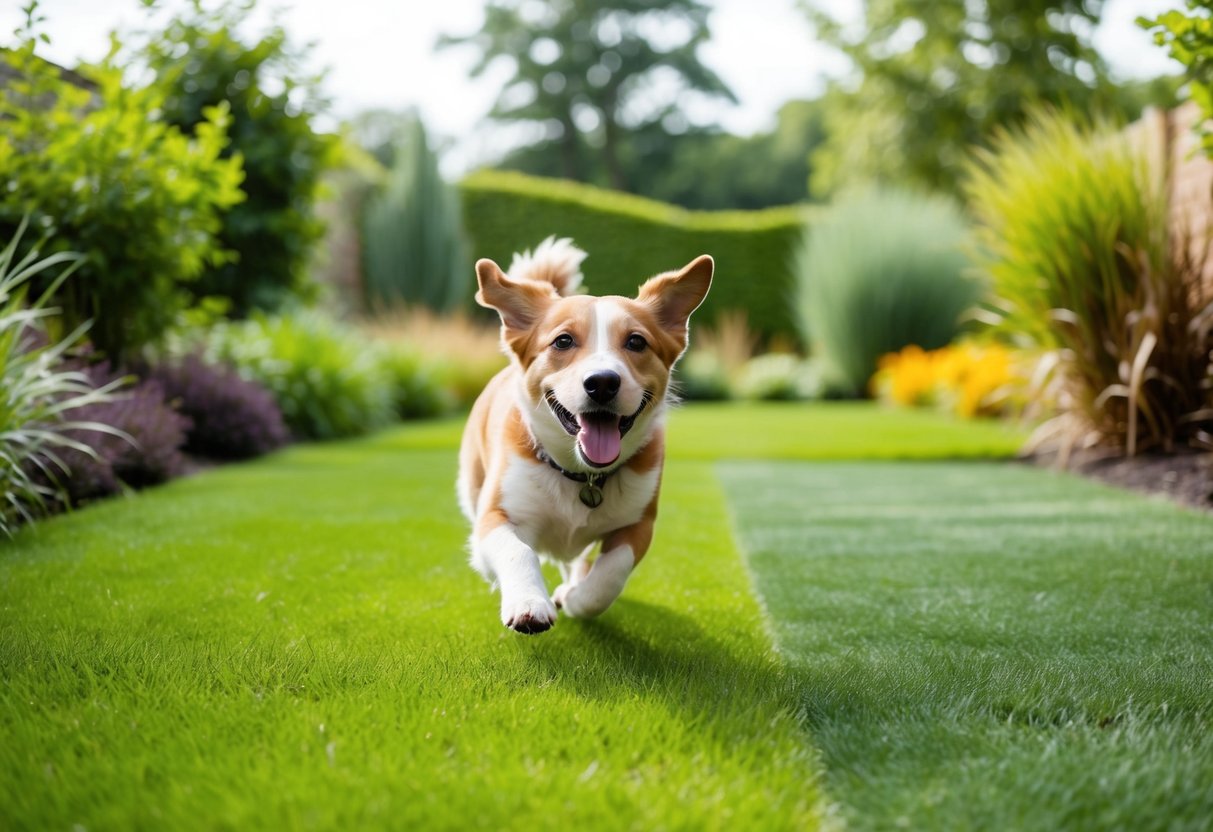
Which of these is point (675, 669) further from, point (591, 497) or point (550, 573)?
point (550, 573)

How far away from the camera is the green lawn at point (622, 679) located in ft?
5.46

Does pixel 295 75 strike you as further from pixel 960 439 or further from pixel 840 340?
pixel 840 340

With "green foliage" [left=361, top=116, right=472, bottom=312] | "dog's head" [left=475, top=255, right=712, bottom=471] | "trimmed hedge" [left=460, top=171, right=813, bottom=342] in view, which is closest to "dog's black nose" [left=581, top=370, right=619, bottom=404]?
"dog's head" [left=475, top=255, right=712, bottom=471]

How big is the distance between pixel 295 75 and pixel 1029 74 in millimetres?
15117

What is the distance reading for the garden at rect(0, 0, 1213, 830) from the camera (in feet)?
5.78

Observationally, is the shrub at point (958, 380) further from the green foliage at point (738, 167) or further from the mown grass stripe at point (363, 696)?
the green foliage at point (738, 167)

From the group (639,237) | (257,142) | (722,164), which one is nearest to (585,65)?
(722,164)

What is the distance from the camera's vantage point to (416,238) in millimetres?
16984

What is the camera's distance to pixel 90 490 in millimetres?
4867

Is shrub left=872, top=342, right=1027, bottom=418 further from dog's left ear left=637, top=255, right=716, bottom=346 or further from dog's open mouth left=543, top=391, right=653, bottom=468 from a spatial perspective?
dog's open mouth left=543, top=391, right=653, bottom=468

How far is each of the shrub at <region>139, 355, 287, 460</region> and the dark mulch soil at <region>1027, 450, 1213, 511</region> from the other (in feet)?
19.0

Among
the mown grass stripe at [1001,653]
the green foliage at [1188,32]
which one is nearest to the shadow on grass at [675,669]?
the mown grass stripe at [1001,653]

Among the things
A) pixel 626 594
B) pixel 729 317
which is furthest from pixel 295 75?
pixel 729 317

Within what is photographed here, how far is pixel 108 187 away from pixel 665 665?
447 centimetres
